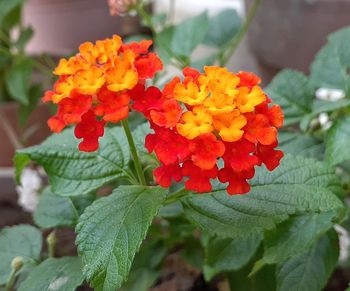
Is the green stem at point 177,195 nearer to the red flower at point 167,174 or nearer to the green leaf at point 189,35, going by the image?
the red flower at point 167,174

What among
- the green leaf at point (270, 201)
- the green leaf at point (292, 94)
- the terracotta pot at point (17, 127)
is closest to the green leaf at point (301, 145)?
the green leaf at point (292, 94)

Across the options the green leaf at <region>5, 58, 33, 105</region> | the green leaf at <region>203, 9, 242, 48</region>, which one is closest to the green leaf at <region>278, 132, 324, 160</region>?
the green leaf at <region>203, 9, 242, 48</region>

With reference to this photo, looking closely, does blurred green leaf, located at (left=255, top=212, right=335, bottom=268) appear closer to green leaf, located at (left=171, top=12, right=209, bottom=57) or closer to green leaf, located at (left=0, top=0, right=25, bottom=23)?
green leaf, located at (left=171, top=12, right=209, bottom=57)

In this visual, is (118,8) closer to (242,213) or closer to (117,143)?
(117,143)

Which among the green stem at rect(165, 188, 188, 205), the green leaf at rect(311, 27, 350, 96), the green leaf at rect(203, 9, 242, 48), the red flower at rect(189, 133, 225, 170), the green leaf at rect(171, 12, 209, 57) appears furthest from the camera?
the green leaf at rect(203, 9, 242, 48)

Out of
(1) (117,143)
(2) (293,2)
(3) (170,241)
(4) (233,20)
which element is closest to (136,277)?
(3) (170,241)

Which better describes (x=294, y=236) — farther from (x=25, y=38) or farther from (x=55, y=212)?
(x=25, y=38)

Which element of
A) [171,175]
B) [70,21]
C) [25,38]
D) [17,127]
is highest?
[171,175]

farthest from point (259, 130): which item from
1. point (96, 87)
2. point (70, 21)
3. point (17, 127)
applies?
point (70, 21)
